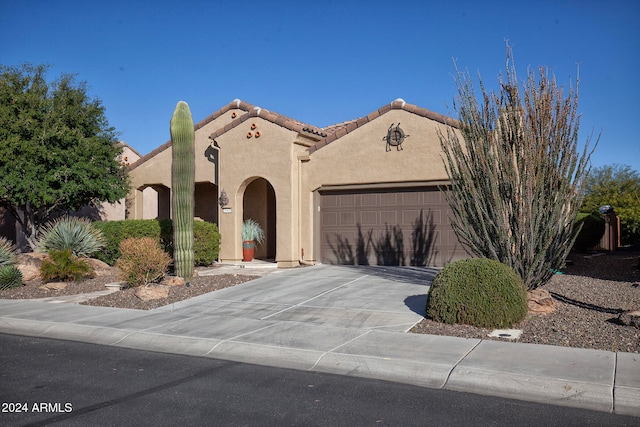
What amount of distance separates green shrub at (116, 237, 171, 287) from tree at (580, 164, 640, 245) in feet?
56.2

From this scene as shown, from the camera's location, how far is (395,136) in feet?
52.6

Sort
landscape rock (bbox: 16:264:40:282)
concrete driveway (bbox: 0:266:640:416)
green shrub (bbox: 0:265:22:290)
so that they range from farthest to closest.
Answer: landscape rock (bbox: 16:264:40:282) → green shrub (bbox: 0:265:22:290) → concrete driveway (bbox: 0:266:640:416)

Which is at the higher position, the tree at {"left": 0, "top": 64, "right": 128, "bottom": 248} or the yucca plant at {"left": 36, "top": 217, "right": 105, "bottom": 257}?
the tree at {"left": 0, "top": 64, "right": 128, "bottom": 248}

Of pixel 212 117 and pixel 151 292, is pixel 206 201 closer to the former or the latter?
pixel 212 117

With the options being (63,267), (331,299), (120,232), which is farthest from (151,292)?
(120,232)

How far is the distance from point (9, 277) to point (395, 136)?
10341mm

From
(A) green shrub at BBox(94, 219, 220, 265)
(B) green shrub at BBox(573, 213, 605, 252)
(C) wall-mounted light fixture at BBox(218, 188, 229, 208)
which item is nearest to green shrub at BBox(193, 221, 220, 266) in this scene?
(A) green shrub at BBox(94, 219, 220, 265)

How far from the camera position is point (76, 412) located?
571cm

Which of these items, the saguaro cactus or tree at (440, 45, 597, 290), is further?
the saguaro cactus

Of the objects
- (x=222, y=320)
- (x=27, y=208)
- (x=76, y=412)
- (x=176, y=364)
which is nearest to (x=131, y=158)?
(x=27, y=208)

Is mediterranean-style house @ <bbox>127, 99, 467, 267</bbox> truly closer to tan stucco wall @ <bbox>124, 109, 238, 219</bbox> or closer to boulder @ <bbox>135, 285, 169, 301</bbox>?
tan stucco wall @ <bbox>124, 109, 238, 219</bbox>

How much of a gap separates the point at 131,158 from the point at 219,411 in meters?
20.4

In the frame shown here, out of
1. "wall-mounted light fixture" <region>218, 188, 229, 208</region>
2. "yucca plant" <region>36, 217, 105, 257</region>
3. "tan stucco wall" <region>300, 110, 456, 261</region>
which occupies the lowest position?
"yucca plant" <region>36, 217, 105, 257</region>

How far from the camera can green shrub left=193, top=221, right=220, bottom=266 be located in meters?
16.9
